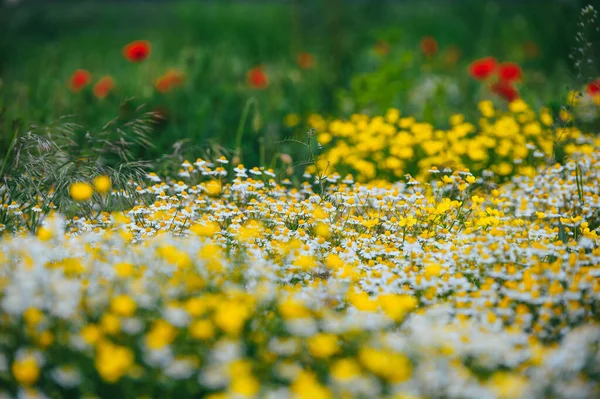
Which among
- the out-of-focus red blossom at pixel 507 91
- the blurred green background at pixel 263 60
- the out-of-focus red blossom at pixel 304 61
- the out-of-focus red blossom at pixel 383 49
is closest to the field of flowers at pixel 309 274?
the blurred green background at pixel 263 60

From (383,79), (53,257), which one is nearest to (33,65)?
(383,79)

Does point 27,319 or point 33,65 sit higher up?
point 33,65

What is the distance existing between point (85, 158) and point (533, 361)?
2485 millimetres

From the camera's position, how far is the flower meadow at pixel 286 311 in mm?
1804

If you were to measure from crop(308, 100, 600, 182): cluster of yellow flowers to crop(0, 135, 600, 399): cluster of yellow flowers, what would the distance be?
112 cm

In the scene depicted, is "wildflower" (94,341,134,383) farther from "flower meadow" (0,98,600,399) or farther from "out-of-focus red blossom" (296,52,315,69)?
"out-of-focus red blossom" (296,52,315,69)

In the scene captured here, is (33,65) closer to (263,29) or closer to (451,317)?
(263,29)

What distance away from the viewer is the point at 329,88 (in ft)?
19.1

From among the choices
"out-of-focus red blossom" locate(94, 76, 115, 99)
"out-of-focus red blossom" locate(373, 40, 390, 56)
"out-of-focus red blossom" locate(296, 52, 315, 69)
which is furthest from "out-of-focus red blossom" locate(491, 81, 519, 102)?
"out-of-focus red blossom" locate(94, 76, 115, 99)

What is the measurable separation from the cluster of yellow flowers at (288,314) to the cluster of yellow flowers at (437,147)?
112 cm

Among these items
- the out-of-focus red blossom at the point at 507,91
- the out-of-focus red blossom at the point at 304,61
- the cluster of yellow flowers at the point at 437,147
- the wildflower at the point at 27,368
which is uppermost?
the out-of-focus red blossom at the point at 304,61

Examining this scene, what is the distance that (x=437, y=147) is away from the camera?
3.96 metres

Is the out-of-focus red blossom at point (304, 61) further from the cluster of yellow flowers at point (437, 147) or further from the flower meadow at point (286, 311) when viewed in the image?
the flower meadow at point (286, 311)

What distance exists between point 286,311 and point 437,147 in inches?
94.2
